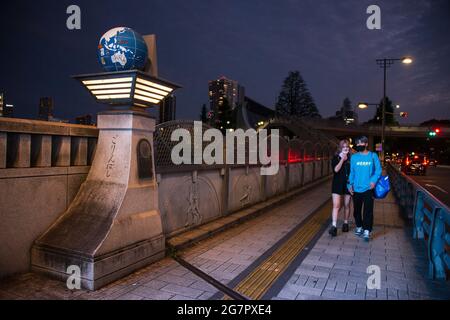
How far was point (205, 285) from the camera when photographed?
13.5 feet

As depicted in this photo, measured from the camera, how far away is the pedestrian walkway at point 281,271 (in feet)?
12.6

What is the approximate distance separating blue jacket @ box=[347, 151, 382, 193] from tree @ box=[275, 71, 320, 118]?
72622 mm

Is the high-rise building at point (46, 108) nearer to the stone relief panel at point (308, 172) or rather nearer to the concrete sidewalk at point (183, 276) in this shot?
the concrete sidewalk at point (183, 276)

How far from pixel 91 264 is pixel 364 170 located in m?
5.07

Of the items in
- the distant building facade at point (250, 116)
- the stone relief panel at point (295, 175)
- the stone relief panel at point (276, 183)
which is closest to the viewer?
the stone relief panel at point (276, 183)

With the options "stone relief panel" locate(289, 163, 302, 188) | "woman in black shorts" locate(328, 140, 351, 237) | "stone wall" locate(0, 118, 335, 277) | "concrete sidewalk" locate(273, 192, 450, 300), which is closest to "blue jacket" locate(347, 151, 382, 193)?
"woman in black shorts" locate(328, 140, 351, 237)

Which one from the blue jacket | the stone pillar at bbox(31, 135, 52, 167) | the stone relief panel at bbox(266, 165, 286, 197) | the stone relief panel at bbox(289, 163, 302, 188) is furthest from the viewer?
the stone relief panel at bbox(289, 163, 302, 188)

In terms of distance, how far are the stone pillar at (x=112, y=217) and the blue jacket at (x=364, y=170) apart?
12.9 ft

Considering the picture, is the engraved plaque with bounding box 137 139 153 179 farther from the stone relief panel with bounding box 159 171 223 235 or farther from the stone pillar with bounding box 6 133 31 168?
the stone pillar with bounding box 6 133 31 168

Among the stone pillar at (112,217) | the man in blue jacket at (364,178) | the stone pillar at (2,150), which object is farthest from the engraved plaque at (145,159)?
the man in blue jacket at (364,178)

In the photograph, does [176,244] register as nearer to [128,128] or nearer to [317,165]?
[128,128]

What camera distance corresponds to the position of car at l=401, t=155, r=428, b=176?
28234mm

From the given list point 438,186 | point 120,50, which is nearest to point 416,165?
point 438,186

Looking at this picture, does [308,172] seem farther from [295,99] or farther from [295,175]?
[295,99]
